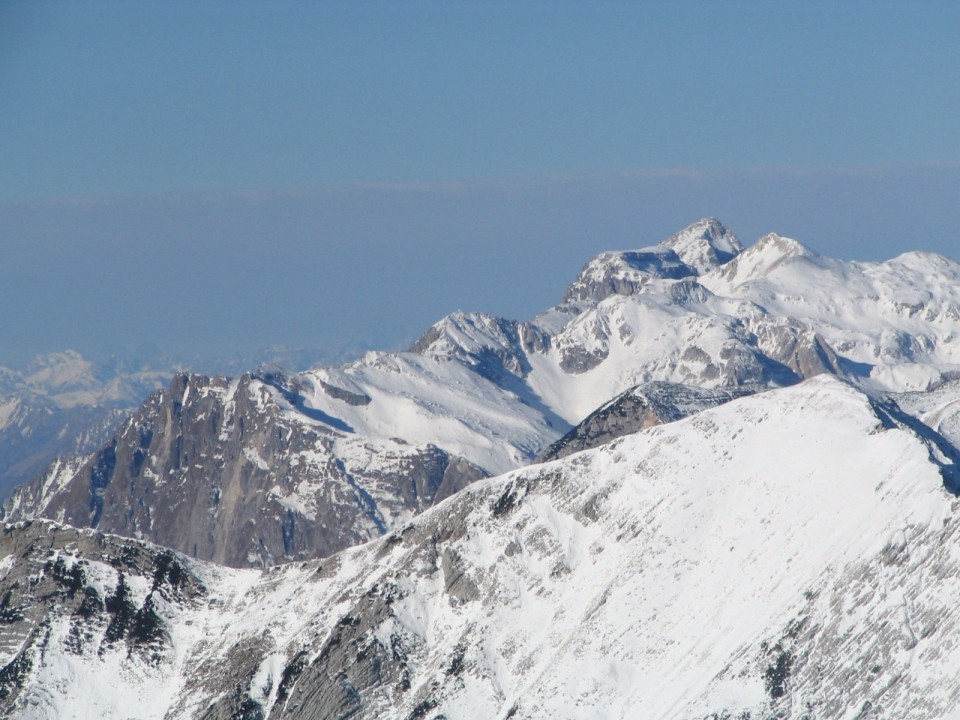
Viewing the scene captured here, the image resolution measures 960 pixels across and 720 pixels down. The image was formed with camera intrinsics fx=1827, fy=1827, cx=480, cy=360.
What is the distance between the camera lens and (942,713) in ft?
640
